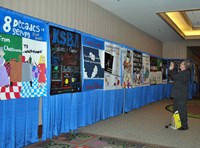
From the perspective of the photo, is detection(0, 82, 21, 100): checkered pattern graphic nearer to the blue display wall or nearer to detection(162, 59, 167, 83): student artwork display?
the blue display wall

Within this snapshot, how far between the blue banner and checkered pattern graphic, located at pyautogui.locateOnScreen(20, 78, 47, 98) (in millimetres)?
718

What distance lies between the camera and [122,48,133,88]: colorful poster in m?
6.80

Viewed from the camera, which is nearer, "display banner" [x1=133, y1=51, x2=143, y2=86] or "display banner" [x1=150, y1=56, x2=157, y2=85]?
"display banner" [x1=133, y1=51, x2=143, y2=86]

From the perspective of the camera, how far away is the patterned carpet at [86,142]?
3.76 meters

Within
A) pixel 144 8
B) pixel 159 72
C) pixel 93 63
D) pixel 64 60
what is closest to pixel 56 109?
pixel 64 60

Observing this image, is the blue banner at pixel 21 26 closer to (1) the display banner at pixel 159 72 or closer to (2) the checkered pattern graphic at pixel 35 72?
(2) the checkered pattern graphic at pixel 35 72

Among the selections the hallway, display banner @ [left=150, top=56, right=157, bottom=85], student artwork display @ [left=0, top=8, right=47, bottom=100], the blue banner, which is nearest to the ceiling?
display banner @ [left=150, top=56, right=157, bottom=85]

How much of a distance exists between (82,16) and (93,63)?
1191mm

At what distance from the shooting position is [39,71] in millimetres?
3793

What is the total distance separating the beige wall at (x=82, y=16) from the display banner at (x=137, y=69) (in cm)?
62

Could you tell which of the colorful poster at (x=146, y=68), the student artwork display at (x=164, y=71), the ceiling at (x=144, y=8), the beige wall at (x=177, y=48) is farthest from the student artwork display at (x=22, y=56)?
the beige wall at (x=177, y=48)

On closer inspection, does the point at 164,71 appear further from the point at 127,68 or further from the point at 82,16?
the point at 82,16

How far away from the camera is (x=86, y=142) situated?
397 cm

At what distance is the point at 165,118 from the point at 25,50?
4.33 m
